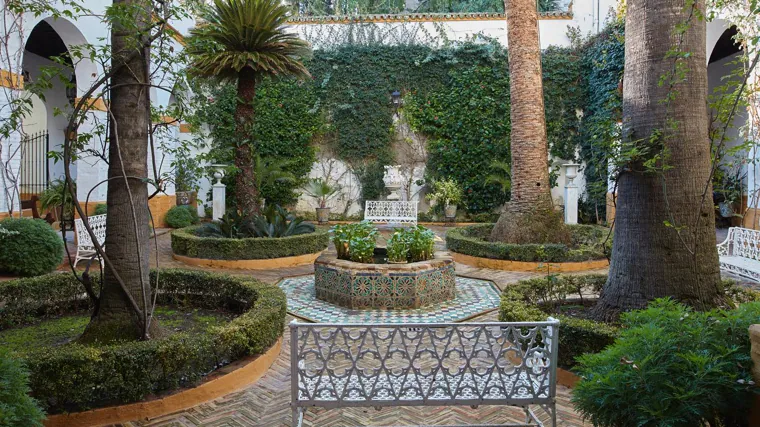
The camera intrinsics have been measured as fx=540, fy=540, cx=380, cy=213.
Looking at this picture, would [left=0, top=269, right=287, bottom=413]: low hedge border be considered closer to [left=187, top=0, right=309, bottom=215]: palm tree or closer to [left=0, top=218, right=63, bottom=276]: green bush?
[left=0, top=218, right=63, bottom=276]: green bush

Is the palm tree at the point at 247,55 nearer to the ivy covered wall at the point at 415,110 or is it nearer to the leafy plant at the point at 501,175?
the ivy covered wall at the point at 415,110

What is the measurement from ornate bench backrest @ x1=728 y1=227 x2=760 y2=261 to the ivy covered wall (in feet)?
24.4

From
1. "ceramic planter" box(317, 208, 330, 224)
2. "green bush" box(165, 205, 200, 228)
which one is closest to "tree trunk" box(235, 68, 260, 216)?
"green bush" box(165, 205, 200, 228)

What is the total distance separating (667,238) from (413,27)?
42.0 feet

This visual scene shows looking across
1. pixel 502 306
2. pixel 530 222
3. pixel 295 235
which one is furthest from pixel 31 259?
pixel 530 222

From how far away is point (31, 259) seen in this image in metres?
7.23

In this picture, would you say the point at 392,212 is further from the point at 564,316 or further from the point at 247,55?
the point at 564,316

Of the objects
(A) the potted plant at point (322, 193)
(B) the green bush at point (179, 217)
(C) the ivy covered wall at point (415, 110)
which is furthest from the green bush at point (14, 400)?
(C) the ivy covered wall at point (415, 110)

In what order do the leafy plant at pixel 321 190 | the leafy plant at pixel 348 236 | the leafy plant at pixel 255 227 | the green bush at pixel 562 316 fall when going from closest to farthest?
1. the green bush at pixel 562 316
2. the leafy plant at pixel 348 236
3. the leafy plant at pixel 255 227
4. the leafy plant at pixel 321 190

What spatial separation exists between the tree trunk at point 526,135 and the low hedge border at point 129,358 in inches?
206

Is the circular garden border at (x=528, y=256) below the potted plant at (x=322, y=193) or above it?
below

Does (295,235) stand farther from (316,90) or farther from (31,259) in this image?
(316,90)

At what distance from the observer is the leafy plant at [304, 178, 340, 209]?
1497 centimetres

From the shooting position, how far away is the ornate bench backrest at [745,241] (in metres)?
6.81
